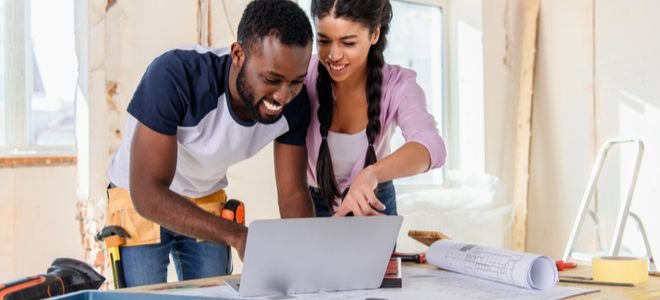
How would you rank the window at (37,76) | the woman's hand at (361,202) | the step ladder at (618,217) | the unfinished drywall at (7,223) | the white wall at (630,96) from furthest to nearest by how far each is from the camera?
the white wall at (630,96), the step ladder at (618,217), the window at (37,76), the unfinished drywall at (7,223), the woman's hand at (361,202)

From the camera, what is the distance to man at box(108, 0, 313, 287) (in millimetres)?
1543

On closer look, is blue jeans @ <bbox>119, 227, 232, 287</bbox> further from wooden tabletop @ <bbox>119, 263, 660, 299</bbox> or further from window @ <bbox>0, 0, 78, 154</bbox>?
window @ <bbox>0, 0, 78, 154</bbox>

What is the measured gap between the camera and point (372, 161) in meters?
1.86

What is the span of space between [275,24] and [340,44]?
0.24 m

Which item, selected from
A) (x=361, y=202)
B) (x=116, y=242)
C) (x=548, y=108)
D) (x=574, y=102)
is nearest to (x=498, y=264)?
(x=361, y=202)

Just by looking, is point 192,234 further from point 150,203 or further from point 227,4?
point 227,4

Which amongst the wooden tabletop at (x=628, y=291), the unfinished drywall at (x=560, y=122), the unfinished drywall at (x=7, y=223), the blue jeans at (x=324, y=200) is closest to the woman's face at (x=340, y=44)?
the blue jeans at (x=324, y=200)

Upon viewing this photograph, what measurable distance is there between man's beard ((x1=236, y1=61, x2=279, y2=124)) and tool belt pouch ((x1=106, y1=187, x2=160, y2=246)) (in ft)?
1.27

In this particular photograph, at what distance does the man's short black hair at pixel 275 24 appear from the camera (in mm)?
1535

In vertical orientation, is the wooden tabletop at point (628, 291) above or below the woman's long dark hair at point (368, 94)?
below

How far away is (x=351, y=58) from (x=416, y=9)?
222 centimetres

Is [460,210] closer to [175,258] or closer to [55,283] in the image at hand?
[175,258]

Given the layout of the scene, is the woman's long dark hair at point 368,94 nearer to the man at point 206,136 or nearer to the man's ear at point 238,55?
the man at point 206,136

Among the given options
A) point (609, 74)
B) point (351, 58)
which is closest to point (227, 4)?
point (351, 58)
